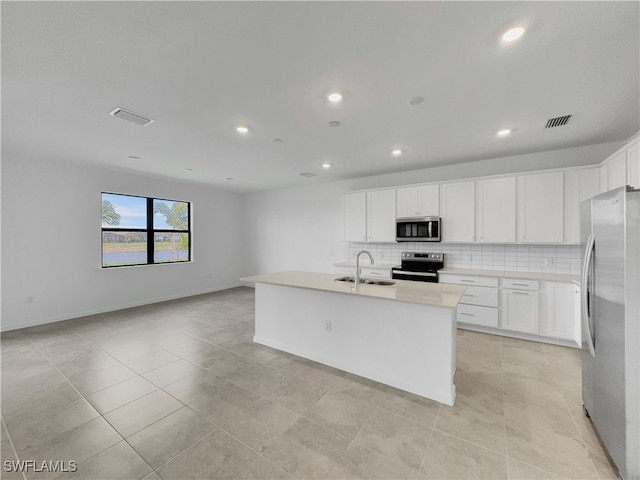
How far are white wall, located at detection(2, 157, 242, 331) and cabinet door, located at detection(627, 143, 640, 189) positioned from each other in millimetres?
7301

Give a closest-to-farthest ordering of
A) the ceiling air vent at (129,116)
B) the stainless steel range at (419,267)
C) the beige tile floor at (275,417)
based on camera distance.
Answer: the beige tile floor at (275,417)
the ceiling air vent at (129,116)
the stainless steel range at (419,267)

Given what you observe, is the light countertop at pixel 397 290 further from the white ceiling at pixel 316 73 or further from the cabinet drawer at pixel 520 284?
the white ceiling at pixel 316 73

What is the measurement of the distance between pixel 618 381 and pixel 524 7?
89.8 inches

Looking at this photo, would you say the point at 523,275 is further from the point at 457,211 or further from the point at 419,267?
the point at 419,267

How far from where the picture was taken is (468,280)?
3975 mm

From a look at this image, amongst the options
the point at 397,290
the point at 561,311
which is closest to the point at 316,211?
the point at 397,290

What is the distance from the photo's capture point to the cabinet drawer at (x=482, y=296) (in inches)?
149

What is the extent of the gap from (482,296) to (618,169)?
2.08 m

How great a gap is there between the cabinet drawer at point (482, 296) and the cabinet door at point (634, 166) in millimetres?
1844

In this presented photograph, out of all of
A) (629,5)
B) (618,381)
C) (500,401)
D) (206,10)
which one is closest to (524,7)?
(629,5)

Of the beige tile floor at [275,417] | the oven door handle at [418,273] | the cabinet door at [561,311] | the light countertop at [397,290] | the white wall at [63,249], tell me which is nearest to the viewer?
the beige tile floor at [275,417]

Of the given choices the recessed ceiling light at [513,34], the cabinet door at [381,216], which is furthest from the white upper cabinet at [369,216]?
the recessed ceiling light at [513,34]

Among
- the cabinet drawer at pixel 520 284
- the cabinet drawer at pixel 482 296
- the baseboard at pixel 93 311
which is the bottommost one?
the baseboard at pixel 93 311

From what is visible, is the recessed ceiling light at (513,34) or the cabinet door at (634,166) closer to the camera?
the recessed ceiling light at (513,34)
